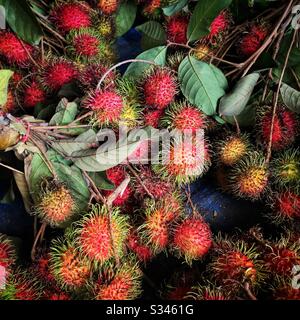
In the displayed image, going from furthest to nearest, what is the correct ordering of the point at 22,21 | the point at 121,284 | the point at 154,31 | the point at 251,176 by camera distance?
the point at 154,31, the point at 22,21, the point at 251,176, the point at 121,284

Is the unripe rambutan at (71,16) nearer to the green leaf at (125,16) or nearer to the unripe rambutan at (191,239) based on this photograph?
the green leaf at (125,16)

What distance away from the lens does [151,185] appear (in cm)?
122

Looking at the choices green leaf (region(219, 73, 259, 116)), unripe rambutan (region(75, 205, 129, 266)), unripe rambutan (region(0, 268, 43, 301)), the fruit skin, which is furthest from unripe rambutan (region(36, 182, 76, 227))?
green leaf (region(219, 73, 259, 116))

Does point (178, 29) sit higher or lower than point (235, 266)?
higher

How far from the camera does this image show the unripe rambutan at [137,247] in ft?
3.94

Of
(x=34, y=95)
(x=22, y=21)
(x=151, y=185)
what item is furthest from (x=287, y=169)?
(x=22, y=21)

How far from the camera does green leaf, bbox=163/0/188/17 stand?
1332mm

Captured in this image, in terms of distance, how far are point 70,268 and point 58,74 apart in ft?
1.76

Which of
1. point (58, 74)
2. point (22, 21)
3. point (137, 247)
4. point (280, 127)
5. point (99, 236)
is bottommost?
point (137, 247)

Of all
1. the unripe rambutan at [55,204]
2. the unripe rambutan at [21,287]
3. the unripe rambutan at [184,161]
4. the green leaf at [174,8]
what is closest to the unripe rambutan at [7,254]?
the unripe rambutan at [21,287]

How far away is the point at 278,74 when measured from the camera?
1.30 m

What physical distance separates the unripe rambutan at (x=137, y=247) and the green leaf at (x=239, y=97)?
1.36 feet

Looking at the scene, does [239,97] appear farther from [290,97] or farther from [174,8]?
[174,8]

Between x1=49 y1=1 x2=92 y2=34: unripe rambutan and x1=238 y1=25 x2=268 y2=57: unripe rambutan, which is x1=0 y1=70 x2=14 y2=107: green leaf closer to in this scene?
x1=49 y1=1 x2=92 y2=34: unripe rambutan
